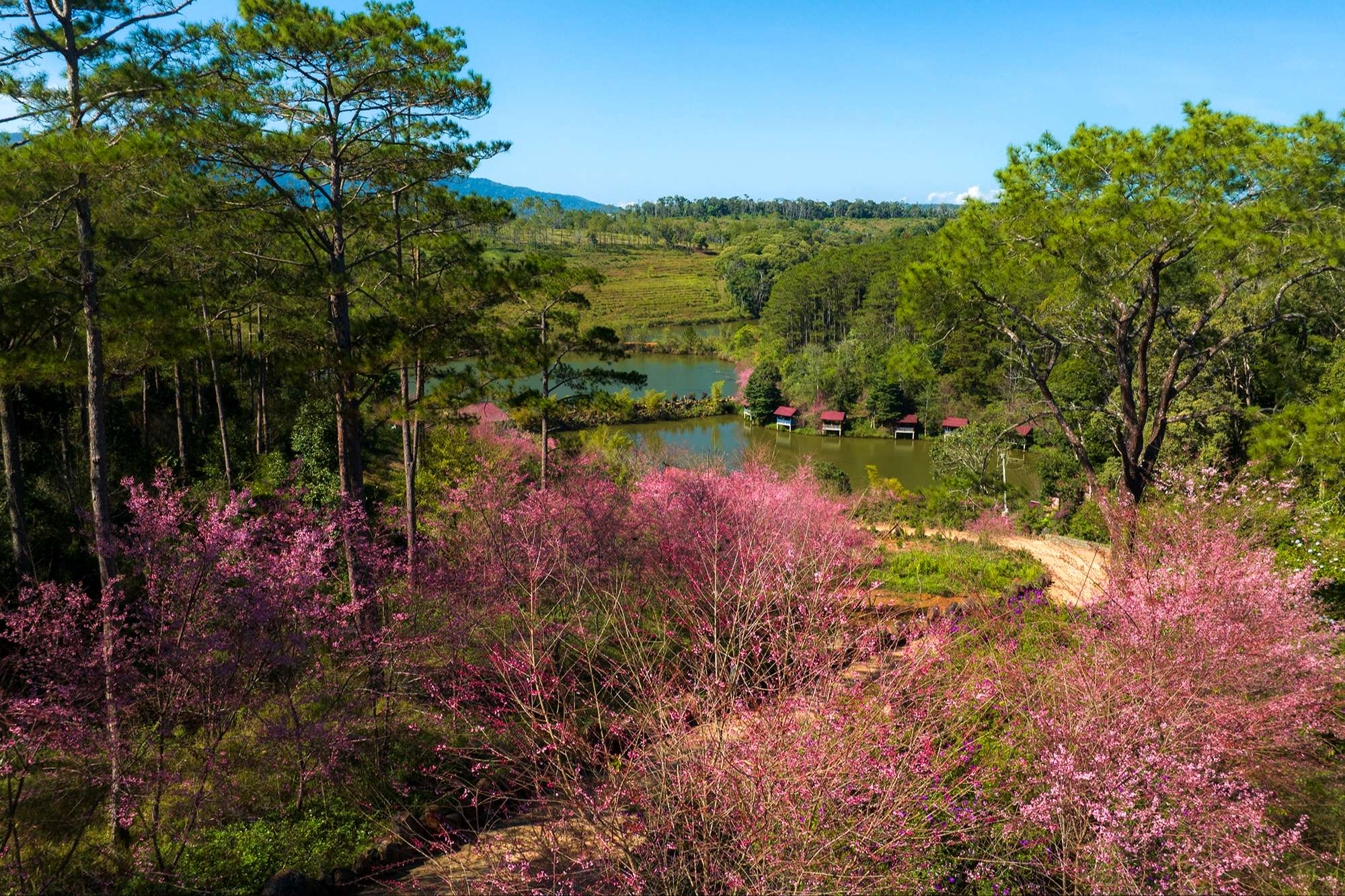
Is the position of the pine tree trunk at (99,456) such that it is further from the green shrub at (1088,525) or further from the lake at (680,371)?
the lake at (680,371)

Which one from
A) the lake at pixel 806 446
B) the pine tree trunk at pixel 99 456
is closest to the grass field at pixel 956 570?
the pine tree trunk at pixel 99 456

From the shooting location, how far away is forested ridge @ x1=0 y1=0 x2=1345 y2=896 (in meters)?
4.66

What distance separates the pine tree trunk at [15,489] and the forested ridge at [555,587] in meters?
0.08

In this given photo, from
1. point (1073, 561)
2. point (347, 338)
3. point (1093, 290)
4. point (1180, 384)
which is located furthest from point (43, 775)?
point (1073, 561)

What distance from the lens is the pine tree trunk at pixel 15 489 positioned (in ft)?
26.9

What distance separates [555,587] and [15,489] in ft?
21.1

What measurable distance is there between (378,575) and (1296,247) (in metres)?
11.1

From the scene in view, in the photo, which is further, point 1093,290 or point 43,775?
point 1093,290

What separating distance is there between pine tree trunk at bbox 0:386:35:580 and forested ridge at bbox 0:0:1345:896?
8 cm

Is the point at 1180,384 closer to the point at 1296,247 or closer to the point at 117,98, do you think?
the point at 1296,247

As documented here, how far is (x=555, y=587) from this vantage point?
30.6ft

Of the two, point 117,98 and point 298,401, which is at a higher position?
point 117,98

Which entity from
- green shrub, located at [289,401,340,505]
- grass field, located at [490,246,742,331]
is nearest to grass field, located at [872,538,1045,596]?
green shrub, located at [289,401,340,505]

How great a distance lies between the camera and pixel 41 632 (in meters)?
5.52
